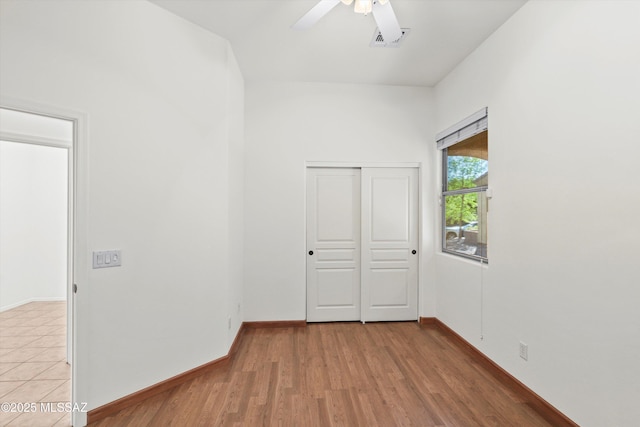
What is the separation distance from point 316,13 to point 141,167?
162 centimetres

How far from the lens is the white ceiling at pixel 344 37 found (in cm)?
229

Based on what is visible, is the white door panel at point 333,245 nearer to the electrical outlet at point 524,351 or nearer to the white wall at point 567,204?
the white wall at point 567,204

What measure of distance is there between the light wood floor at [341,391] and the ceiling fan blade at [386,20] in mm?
2640

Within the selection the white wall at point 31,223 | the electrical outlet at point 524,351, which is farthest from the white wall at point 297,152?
the white wall at point 31,223

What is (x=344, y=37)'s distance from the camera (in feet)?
8.86

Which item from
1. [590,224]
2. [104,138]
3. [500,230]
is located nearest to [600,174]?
[590,224]

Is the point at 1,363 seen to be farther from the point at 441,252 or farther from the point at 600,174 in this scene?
the point at 600,174

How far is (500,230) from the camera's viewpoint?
2527 mm

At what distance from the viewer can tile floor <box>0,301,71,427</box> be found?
198cm

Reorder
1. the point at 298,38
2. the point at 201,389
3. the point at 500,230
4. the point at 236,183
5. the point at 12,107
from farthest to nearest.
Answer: the point at 236,183, the point at 298,38, the point at 500,230, the point at 201,389, the point at 12,107

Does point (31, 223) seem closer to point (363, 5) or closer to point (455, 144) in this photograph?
point (363, 5)

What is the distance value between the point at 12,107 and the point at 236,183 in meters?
1.71

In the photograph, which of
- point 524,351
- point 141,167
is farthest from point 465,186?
point 141,167

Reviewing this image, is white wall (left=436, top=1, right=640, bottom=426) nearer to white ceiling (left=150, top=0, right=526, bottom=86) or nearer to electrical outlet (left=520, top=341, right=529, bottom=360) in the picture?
electrical outlet (left=520, top=341, right=529, bottom=360)
